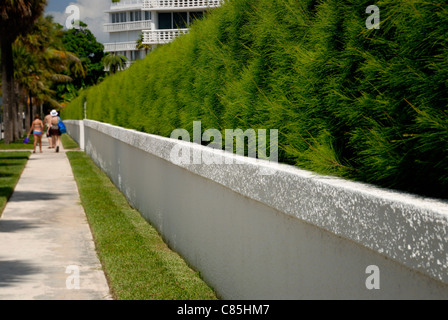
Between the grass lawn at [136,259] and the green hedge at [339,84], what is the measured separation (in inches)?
65.3

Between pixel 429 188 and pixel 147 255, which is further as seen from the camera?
pixel 147 255

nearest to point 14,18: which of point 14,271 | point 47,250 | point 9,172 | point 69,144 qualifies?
point 69,144

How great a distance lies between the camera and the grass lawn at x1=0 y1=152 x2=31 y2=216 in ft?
43.5

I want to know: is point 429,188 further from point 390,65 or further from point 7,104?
point 7,104

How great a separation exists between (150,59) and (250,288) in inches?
287

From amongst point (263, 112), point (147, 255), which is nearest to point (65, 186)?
point (147, 255)

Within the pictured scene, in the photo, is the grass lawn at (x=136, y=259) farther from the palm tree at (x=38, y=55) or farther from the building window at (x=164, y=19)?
the building window at (x=164, y=19)

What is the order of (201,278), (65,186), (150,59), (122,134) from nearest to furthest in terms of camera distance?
(201,278) < (150,59) < (122,134) < (65,186)

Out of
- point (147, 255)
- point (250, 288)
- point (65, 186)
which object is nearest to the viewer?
point (250, 288)

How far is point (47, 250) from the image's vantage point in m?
8.19

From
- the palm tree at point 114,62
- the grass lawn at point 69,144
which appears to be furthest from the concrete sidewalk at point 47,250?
the palm tree at point 114,62

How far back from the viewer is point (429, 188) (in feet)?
9.49

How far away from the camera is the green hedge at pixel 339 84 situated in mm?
2771
